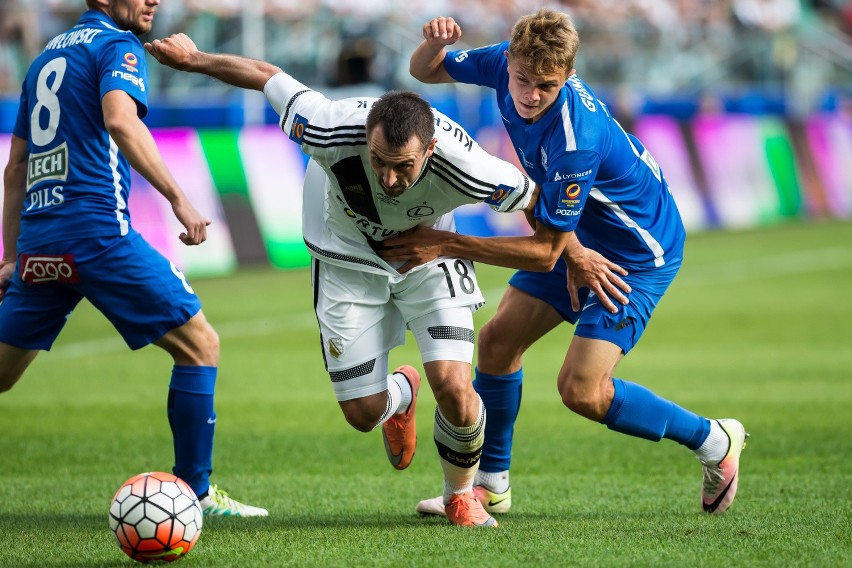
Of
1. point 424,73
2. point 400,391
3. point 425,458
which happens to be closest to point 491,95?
point 425,458

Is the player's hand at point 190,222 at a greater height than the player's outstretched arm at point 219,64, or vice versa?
the player's outstretched arm at point 219,64

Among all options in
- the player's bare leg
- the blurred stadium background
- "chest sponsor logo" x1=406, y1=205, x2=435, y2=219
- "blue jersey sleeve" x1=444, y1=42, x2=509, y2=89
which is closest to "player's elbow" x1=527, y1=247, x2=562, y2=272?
"chest sponsor logo" x1=406, y1=205, x2=435, y2=219

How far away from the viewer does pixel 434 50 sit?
21.3 ft

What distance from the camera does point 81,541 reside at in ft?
17.7

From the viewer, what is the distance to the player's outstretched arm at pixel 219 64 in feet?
19.0

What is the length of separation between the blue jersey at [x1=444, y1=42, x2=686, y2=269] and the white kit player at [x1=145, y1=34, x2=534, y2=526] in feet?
0.62

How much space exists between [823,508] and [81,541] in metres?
3.40

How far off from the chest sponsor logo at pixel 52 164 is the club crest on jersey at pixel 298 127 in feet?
3.58

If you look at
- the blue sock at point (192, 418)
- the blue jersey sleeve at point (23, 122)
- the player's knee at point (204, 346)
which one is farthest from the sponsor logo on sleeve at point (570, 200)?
the blue jersey sleeve at point (23, 122)

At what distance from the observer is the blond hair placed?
554 cm

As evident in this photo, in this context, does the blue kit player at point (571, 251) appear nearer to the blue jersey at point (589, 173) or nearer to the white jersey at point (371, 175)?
the blue jersey at point (589, 173)

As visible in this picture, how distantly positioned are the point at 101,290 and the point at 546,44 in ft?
7.60

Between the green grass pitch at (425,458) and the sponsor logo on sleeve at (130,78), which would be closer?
the green grass pitch at (425,458)

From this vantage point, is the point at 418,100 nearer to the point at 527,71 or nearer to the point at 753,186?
the point at 527,71
